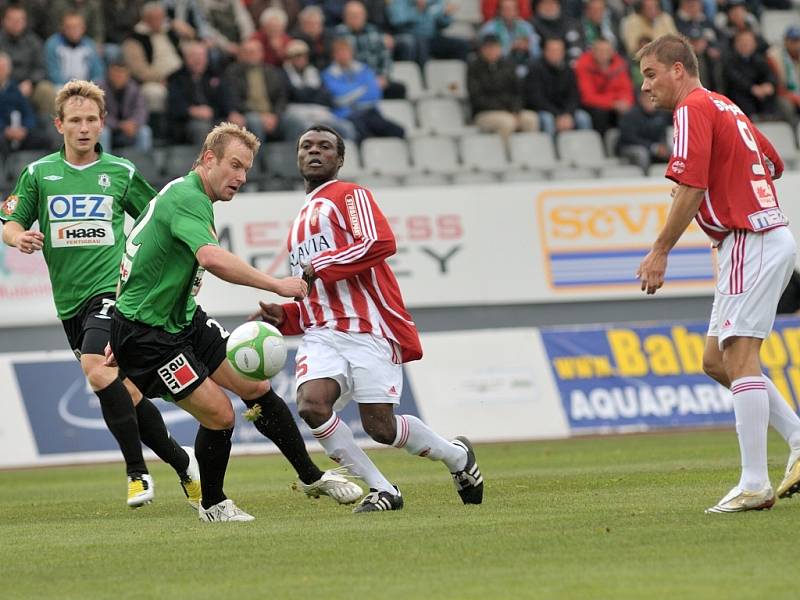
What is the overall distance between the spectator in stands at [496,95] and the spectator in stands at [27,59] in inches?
237

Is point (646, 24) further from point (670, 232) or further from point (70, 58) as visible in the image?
point (670, 232)

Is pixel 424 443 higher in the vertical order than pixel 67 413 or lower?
higher

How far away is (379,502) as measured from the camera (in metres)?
8.50

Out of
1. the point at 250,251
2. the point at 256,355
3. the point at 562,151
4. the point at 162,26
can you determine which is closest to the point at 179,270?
the point at 256,355

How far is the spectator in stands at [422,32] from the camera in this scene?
73.0 ft

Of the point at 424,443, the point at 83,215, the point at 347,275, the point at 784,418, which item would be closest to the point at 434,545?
the point at 424,443

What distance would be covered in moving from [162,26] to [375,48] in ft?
10.2

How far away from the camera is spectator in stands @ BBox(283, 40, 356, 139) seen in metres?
20.2

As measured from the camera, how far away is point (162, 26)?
20078mm

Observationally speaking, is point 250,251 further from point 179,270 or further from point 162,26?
point 179,270

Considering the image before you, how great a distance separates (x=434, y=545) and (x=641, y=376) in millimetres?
11118

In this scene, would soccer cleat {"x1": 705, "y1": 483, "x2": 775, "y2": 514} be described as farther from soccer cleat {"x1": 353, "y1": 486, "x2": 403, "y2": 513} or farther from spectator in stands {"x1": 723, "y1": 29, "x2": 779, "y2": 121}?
spectator in stands {"x1": 723, "y1": 29, "x2": 779, "y2": 121}

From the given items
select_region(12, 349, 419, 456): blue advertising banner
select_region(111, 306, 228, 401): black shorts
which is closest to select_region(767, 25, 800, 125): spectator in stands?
select_region(12, 349, 419, 456): blue advertising banner

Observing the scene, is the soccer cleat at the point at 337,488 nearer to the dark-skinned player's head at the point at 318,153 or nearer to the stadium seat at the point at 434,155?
the dark-skinned player's head at the point at 318,153
